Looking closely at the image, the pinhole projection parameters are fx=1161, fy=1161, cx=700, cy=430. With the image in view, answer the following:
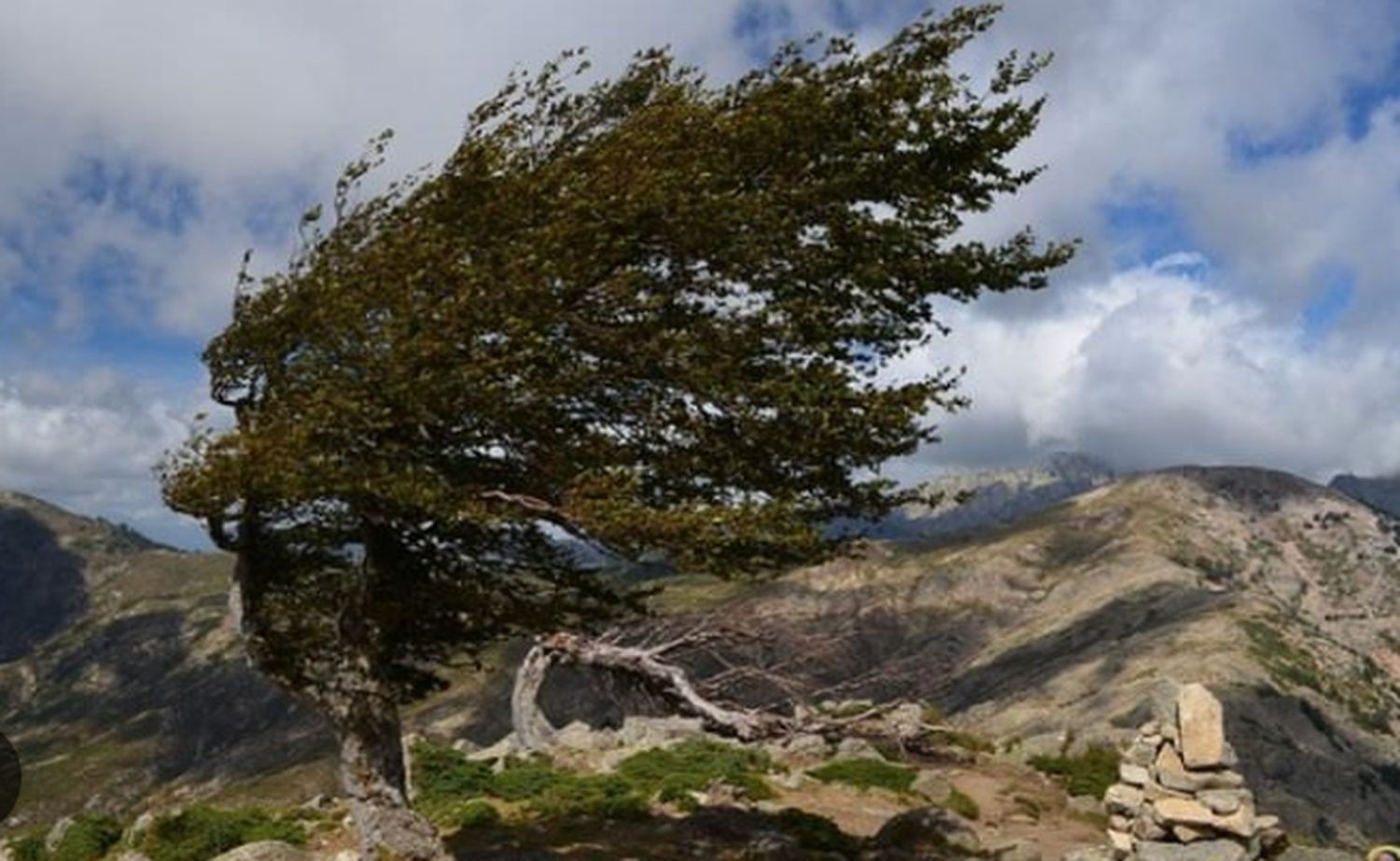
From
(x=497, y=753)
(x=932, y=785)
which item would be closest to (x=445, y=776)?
(x=497, y=753)

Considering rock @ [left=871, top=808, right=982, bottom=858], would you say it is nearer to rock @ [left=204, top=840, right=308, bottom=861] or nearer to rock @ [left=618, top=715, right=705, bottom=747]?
rock @ [left=204, top=840, right=308, bottom=861]

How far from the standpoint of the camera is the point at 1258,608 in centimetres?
18600

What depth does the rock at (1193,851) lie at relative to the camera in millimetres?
16766

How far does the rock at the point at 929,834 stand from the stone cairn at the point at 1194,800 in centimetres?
835

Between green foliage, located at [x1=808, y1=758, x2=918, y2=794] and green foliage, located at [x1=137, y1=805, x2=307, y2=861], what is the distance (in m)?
16.8

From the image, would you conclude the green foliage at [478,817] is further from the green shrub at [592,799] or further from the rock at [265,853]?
the rock at [265,853]

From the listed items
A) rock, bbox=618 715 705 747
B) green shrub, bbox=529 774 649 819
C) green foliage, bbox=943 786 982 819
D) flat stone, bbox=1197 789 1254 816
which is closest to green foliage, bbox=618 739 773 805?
green shrub, bbox=529 774 649 819

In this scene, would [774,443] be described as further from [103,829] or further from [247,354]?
[103,829]

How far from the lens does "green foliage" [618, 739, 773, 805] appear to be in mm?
32969

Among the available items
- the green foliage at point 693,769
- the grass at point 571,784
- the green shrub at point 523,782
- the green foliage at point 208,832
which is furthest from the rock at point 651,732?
the green foliage at point 208,832

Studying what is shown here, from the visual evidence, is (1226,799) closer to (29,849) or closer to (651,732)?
(651,732)

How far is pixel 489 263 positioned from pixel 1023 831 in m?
24.6

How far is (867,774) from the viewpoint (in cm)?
3819

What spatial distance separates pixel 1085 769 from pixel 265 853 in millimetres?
29819
